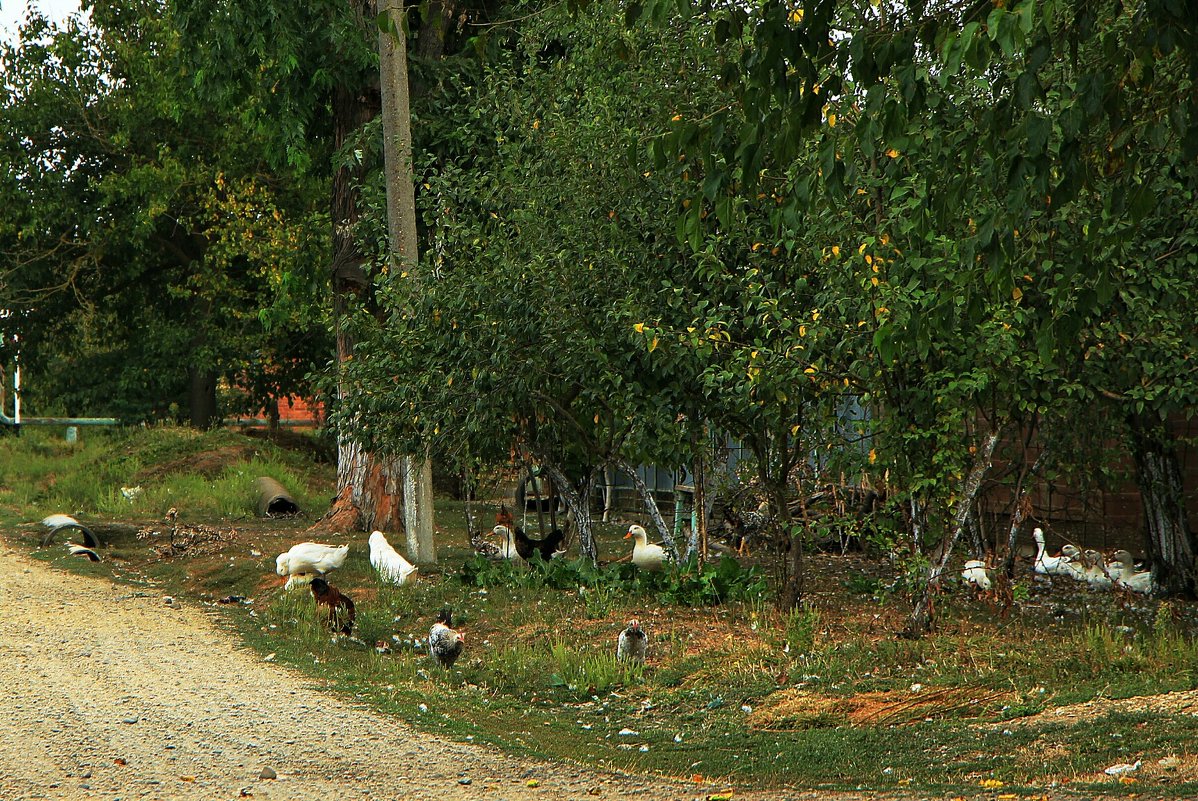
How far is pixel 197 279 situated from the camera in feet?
92.8

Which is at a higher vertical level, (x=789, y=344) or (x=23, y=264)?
(x=23, y=264)

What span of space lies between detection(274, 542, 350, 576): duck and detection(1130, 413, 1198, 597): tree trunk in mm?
7666

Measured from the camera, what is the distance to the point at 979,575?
10.9 m

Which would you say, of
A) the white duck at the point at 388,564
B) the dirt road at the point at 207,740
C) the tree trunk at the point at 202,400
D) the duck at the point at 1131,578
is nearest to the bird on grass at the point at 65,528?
the white duck at the point at 388,564

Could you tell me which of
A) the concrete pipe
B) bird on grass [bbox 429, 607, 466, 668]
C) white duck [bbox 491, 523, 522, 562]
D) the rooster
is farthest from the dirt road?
the concrete pipe

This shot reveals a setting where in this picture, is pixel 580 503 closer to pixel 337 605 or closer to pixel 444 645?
pixel 337 605

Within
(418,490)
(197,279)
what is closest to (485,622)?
(418,490)

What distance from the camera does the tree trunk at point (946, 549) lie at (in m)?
9.30

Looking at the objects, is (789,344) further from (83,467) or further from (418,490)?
(83,467)

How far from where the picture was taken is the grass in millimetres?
6707

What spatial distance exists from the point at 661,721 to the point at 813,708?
0.94 metres

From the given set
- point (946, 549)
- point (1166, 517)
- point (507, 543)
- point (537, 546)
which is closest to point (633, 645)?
point (946, 549)

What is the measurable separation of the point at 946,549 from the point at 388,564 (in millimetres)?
5977

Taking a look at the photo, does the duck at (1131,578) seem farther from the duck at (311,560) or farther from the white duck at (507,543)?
the duck at (311,560)
